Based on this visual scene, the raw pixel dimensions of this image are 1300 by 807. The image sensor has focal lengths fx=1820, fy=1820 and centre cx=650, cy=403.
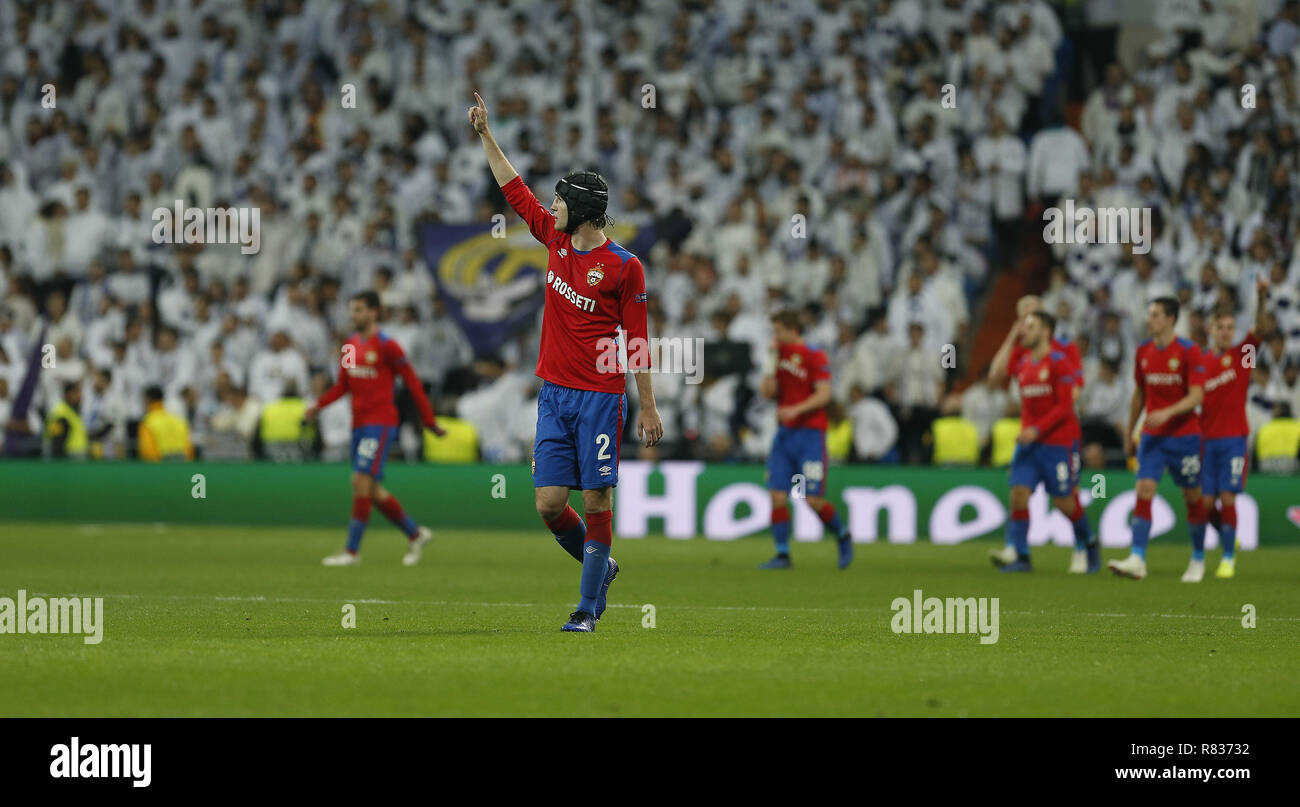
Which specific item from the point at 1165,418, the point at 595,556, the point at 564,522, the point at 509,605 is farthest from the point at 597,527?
the point at 1165,418

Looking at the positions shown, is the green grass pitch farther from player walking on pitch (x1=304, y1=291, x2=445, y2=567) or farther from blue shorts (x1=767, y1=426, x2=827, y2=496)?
blue shorts (x1=767, y1=426, x2=827, y2=496)

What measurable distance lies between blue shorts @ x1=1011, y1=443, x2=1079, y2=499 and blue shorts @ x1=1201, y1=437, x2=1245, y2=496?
1310 millimetres

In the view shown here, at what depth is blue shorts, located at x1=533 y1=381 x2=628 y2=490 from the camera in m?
10.6

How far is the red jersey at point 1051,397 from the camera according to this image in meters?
17.8

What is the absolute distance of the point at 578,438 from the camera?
10.7 meters

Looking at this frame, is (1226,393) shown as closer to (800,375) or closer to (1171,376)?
(1171,376)

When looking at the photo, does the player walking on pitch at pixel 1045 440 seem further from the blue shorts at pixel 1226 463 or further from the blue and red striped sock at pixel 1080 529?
the blue shorts at pixel 1226 463

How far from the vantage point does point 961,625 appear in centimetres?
1177

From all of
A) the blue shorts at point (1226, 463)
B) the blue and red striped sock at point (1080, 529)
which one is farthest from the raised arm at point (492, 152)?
the blue and red striped sock at point (1080, 529)

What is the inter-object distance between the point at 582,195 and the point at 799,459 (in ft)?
27.5

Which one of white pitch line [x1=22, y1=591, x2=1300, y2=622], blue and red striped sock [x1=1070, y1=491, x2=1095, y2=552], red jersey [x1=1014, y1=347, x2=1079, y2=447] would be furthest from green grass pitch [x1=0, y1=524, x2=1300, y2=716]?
red jersey [x1=1014, y1=347, x2=1079, y2=447]

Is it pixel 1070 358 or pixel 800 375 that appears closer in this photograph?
pixel 1070 358
